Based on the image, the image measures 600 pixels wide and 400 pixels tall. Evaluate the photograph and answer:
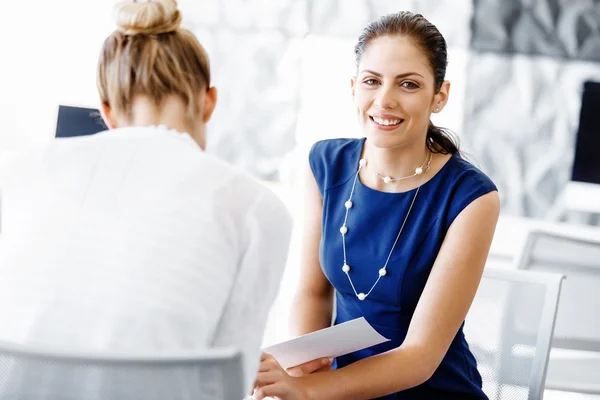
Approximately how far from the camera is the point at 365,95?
159 centimetres

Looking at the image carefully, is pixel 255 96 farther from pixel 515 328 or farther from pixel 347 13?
pixel 515 328

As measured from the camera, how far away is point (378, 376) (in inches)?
53.2

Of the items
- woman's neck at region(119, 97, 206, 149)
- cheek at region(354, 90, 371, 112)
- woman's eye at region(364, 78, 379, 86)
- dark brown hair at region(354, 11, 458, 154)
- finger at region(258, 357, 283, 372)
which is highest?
dark brown hair at region(354, 11, 458, 154)

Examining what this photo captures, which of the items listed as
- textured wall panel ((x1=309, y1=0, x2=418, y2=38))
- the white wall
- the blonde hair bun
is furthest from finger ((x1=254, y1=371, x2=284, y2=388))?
the white wall

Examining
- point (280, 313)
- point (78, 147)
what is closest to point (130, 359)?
point (78, 147)

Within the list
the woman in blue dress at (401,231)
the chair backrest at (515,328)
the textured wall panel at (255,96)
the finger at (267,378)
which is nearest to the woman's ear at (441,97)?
the woman in blue dress at (401,231)

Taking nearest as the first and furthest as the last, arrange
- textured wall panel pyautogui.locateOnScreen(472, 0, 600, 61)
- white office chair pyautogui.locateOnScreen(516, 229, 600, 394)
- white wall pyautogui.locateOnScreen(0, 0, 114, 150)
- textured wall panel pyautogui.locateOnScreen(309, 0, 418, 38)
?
white office chair pyautogui.locateOnScreen(516, 229, 600, 394) → textured wall panel pyautogui.locateOnScreen(472, 0, 600, 61) → textured wall panel pyautogui.locateOnScreen(309, 0, 418, 38) → white wall pyautogui.locateOnScreen(0, 0, 114, 150)

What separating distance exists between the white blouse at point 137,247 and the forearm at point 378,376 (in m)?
0.34

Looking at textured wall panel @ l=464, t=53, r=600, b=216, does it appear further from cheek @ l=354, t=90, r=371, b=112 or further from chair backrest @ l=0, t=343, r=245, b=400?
chair backrest @ l=0, t=343, r=245, b=400

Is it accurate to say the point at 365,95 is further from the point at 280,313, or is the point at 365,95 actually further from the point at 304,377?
the point at 280,313

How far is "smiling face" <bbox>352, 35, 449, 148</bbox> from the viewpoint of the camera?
1547mm

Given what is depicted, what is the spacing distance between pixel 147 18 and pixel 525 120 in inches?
116

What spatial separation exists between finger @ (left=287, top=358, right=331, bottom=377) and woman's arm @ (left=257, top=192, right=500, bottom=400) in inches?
2.2

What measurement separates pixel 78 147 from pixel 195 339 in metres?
0.28
